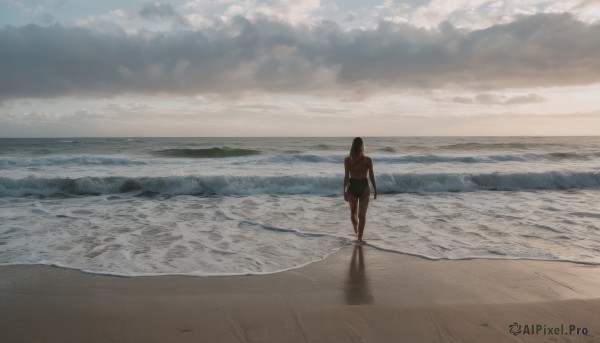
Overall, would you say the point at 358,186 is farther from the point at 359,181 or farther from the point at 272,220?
the point at 272,220

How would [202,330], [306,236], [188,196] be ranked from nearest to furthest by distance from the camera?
1. [202,330]
2. [306,236]
3. [188,196]

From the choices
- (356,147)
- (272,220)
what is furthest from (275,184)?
(356,147)

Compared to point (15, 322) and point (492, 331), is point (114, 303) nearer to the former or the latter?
point (15, 322)

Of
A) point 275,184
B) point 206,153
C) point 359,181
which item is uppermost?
point 359,181

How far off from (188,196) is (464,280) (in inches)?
342

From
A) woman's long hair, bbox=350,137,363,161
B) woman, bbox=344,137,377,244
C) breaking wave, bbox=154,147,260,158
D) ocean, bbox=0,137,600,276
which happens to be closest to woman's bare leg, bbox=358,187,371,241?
woman, bbox=344,137,377,244

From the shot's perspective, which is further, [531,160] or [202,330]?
[531,160]

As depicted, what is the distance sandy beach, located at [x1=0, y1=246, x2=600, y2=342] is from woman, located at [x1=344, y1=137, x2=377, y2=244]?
1.21 metres

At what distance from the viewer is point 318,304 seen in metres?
3.86

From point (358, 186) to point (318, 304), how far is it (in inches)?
114

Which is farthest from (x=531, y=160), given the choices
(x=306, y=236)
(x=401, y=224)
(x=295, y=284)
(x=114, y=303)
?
(x=114, y=303)

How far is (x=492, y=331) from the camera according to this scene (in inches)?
131

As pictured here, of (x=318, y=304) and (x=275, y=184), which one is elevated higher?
(x=275, y=184)

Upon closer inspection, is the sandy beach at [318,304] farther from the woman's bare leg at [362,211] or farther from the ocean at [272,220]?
the woman's bare leg at [362,211]
